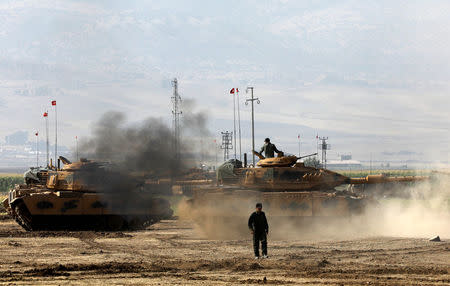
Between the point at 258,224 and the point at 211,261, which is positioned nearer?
the point at 211,261

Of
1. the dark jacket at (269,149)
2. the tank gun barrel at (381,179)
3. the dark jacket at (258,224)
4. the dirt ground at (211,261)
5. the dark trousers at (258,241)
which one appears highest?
the dark jacket at (269,149)

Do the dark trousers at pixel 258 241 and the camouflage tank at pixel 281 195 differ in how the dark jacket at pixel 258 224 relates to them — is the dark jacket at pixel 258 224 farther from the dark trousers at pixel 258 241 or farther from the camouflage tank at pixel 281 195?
the camouflage tank at pixel 281 195

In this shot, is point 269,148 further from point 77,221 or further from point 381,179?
point 77,221

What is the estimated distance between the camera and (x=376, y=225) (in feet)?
92.9

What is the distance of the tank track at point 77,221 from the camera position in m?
30.3

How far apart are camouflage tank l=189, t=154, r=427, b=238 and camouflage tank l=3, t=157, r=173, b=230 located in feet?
12.0

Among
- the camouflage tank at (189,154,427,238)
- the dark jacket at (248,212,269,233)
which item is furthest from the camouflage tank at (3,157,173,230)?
the dark jacket at (248,212,269,233)

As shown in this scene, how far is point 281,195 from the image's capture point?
2767 centimetres

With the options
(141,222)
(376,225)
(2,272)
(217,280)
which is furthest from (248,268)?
(141,222)

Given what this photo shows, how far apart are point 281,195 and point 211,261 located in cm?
922

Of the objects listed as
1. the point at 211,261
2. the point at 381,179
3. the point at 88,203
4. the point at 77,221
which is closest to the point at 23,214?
the point at 77,221

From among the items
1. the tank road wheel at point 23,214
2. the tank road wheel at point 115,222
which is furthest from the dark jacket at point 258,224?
the tank road wheel at point 23,214

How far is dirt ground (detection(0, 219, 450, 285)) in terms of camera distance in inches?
619

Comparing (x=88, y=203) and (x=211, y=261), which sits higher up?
(x=88, y=203)
